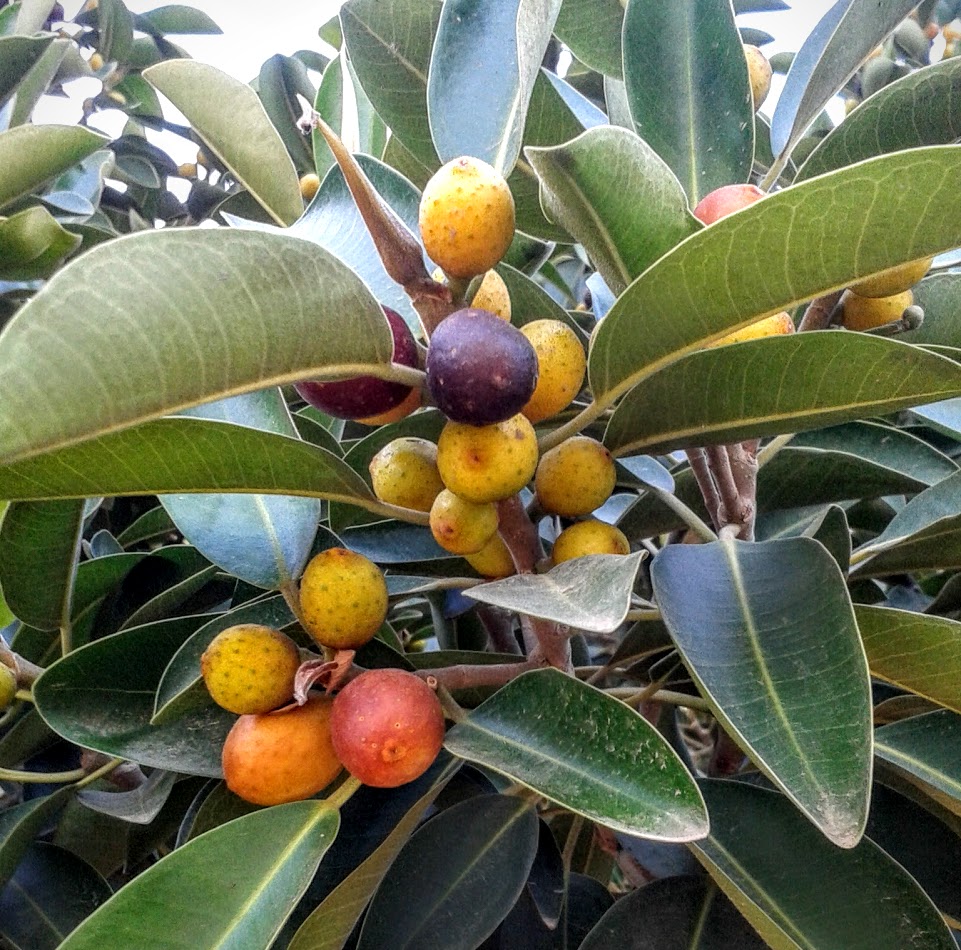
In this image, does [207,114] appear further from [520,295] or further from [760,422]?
[760,422]

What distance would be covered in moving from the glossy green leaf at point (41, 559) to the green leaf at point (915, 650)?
58cm

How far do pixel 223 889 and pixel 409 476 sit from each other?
26cm

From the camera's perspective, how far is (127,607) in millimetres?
874

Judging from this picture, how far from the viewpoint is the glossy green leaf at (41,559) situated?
0.68 meters

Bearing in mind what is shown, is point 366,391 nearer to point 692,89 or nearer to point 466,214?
point 466,214

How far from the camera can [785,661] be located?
0.50 meters

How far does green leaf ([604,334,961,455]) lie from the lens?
0.46 m

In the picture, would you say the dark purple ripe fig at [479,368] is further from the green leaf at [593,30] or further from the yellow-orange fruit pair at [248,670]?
the green leaf at [593,30]

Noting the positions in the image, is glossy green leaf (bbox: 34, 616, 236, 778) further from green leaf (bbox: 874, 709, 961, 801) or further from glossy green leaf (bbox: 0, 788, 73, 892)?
green leaf (bbox: 874, 709, 961, 801)

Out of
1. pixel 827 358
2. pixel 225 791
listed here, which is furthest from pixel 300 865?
pixel 827 358

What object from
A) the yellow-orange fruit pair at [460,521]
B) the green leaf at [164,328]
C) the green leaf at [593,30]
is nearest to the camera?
the green leaf at [164,328]

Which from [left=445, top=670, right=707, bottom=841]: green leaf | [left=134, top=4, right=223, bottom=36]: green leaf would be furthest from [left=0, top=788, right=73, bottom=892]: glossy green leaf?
[left=134, top=4, right=223, bottom=36]: green leaf

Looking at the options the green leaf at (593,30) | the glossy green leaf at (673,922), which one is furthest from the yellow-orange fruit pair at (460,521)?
the green leaf at (593,30)

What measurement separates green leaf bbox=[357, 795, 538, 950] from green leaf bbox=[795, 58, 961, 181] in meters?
0.55
